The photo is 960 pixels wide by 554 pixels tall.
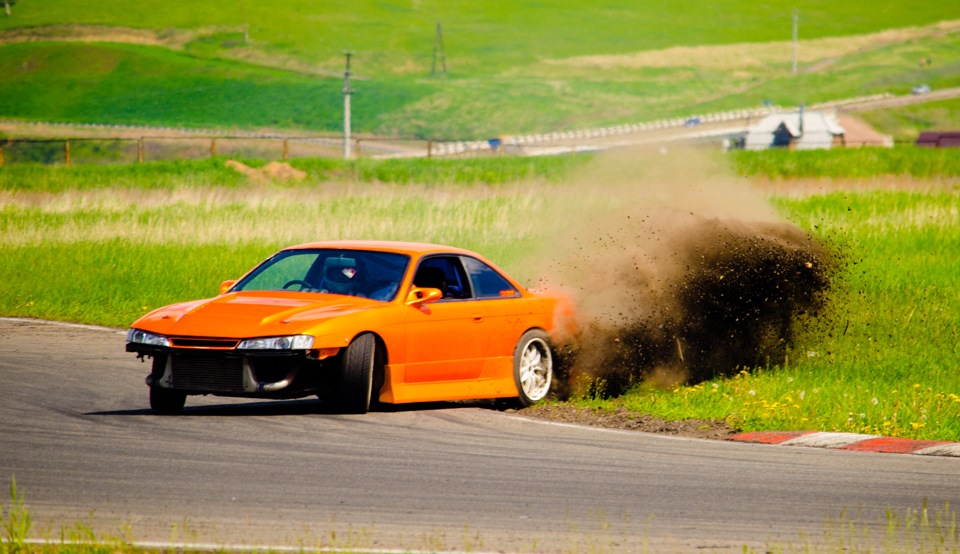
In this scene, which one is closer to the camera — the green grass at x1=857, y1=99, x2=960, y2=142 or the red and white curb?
the red and white curb

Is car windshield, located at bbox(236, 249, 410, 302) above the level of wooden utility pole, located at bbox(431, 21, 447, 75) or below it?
below

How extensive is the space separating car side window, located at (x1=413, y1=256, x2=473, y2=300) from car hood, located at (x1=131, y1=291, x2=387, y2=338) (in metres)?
0.78

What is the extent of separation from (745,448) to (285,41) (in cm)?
15868

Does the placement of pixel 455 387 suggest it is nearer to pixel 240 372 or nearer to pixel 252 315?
pixel 252 315

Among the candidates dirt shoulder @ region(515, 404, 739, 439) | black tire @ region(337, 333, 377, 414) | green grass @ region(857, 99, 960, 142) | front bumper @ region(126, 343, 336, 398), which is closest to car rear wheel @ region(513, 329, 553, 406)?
dirt shoulder @ region(515, 404, 739, 439)

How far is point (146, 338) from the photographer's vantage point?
1089 centimetres

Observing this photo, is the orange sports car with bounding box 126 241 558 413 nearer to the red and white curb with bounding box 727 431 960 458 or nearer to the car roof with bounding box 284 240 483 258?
the car roof with bounding box 284 240 483 258

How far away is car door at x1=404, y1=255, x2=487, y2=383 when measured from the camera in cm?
1159

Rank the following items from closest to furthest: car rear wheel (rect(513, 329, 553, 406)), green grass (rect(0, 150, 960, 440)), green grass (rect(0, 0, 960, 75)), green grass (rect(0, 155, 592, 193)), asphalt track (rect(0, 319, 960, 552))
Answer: asphalt track (rect(0, 319, 960, 552))
car rear wheel (rect(513, 329, 553, 406))
green grass (rect(0, 150, 960, 440))
green grass (rect(0, 155, 592, 193))
green grass (rect(0, 0, 960, 75))

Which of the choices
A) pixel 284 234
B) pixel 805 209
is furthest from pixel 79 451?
pixel 805 209

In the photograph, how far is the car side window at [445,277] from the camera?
12172mm

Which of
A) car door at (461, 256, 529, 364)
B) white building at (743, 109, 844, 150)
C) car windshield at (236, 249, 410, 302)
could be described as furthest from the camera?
white building at (743, 109, 844, 150)

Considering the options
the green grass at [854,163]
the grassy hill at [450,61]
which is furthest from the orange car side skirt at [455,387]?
the grassy hill at [450,61]

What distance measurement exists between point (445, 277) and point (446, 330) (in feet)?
2.05
